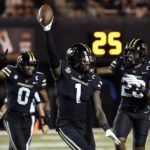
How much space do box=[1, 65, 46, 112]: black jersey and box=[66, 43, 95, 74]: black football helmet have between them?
1467 mm

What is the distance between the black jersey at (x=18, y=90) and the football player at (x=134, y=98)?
1110 mm

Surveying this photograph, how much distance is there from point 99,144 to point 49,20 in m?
5.87

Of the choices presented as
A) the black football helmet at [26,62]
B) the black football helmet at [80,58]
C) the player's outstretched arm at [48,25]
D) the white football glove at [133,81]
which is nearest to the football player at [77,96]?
the black football helmet at [80,58]

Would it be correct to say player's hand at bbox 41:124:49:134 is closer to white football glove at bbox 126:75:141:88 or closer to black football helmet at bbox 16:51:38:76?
black football helmet at bbox 16:51:38:76

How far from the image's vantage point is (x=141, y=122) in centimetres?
909

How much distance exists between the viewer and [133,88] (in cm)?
902

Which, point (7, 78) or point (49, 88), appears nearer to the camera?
point (7, 78)

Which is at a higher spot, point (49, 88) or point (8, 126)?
point (8, 126)

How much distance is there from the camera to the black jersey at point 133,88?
9055 millimetres

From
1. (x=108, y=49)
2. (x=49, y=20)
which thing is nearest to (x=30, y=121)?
(x=49, y=20)

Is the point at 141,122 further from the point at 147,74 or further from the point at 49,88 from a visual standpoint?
the point at 49,88

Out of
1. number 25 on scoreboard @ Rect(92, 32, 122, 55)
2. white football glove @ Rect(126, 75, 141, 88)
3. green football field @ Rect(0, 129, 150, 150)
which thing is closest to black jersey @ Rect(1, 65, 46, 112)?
white football glove @ Rect(126, 75, 141, 88)

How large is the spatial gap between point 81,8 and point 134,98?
592 cm

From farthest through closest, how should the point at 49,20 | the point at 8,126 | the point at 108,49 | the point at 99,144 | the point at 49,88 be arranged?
the point at 49,88
the point at 108,49
the point at 99,144
the point at 8,126
the point at 49,20
